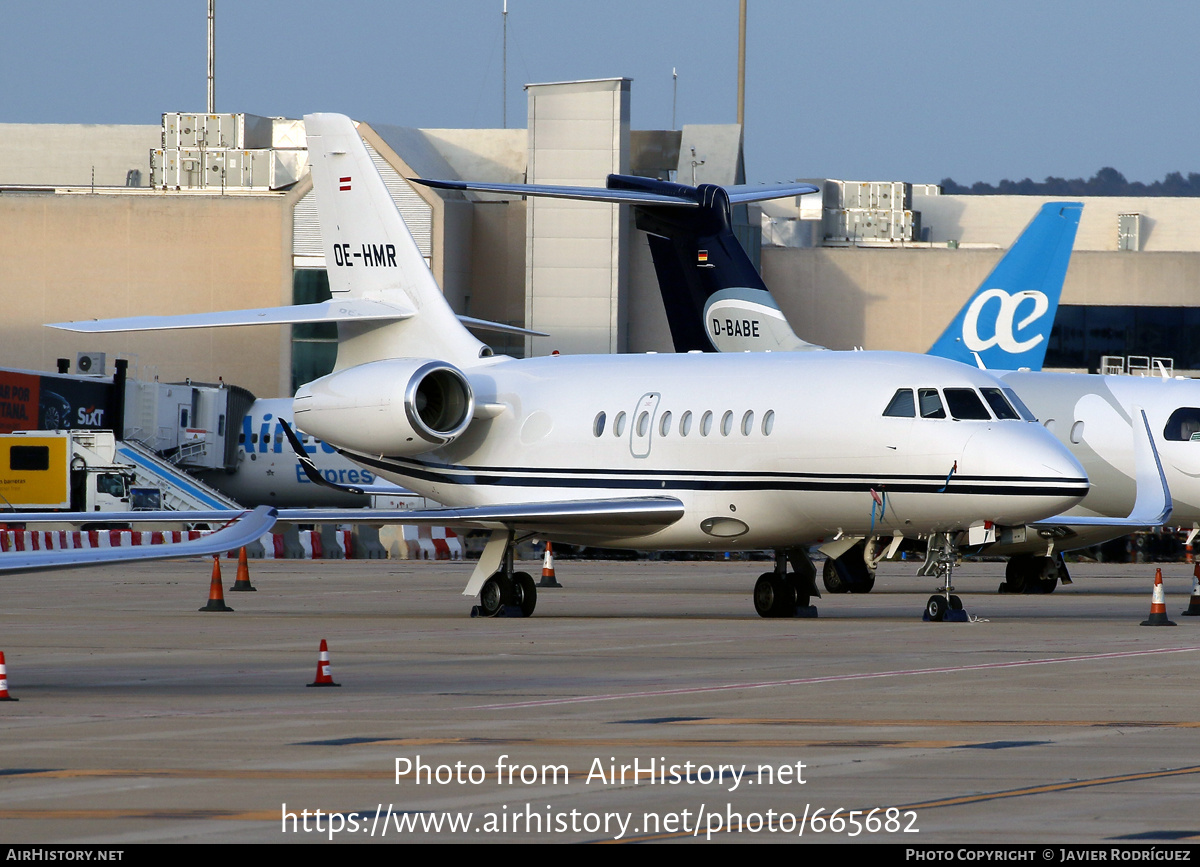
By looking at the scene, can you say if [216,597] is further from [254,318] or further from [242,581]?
[242,581]

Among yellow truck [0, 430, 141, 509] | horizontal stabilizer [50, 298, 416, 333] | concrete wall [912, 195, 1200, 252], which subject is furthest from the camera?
concrete wall [912, 195, 1200, 252]

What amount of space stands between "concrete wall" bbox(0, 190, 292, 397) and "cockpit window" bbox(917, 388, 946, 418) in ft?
131

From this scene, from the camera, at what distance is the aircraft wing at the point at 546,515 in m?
20.3

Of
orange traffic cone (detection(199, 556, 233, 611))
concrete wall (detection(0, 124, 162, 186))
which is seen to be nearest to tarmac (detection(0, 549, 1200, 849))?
orange traffic cone (detection(199, 556, 233, 611))

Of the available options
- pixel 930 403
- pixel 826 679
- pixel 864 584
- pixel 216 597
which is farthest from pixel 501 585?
pixel 826 679

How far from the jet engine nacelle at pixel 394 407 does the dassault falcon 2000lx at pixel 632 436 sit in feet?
0.09

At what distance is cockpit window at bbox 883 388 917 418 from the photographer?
19.4 meters

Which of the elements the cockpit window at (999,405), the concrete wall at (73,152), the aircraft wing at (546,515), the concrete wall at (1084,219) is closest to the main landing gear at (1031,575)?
the cockpit window at (999,405)

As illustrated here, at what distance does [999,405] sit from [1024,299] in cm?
1252

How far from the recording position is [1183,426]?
2533 centimetres

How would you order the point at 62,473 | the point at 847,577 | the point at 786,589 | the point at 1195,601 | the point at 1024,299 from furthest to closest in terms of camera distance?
the point at 62,473 < the point at 1024,299 < the point at 847,577 < the point at 1195,601 < the point at 786,589

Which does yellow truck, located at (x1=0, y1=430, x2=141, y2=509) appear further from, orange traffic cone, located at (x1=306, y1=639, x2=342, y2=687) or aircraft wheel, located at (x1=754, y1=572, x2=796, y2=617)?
orange traffic cone, located at (x1=306, y1=639, x2=342, y2=687)

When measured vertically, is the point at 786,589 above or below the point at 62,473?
above

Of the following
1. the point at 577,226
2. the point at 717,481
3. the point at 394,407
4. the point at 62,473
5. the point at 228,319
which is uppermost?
the point at 577,226
